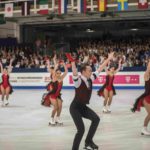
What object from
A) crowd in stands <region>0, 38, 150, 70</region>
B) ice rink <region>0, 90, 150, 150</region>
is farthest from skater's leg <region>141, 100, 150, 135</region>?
crowd in stands <region>0, 38, 150, 70</region>

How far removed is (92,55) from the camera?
25.2 m

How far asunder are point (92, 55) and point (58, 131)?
52.6ft

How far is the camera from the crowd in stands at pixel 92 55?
24.5 m

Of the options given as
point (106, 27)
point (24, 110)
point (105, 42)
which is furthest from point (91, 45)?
point (24, 110)

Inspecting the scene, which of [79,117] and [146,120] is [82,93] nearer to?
[79,117]

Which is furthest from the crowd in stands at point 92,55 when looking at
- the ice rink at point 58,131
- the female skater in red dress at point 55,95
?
the female skater in red dress at point 55,95

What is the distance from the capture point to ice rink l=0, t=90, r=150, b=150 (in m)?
7.75

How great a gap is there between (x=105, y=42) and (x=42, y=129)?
70.5 ft

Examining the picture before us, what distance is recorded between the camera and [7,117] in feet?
39.2

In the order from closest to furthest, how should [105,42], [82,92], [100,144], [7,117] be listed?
[82,92], [100,144], [7,117], [105,42]

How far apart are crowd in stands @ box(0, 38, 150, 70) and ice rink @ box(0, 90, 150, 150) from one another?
1040 cm

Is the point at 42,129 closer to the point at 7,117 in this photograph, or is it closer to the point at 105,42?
the point at 7,117

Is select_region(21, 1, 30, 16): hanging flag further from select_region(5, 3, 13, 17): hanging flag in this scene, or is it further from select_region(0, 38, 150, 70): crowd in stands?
select_region(0, 38, 150, 70): crowd in stands

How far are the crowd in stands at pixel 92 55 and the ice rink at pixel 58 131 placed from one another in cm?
1040
